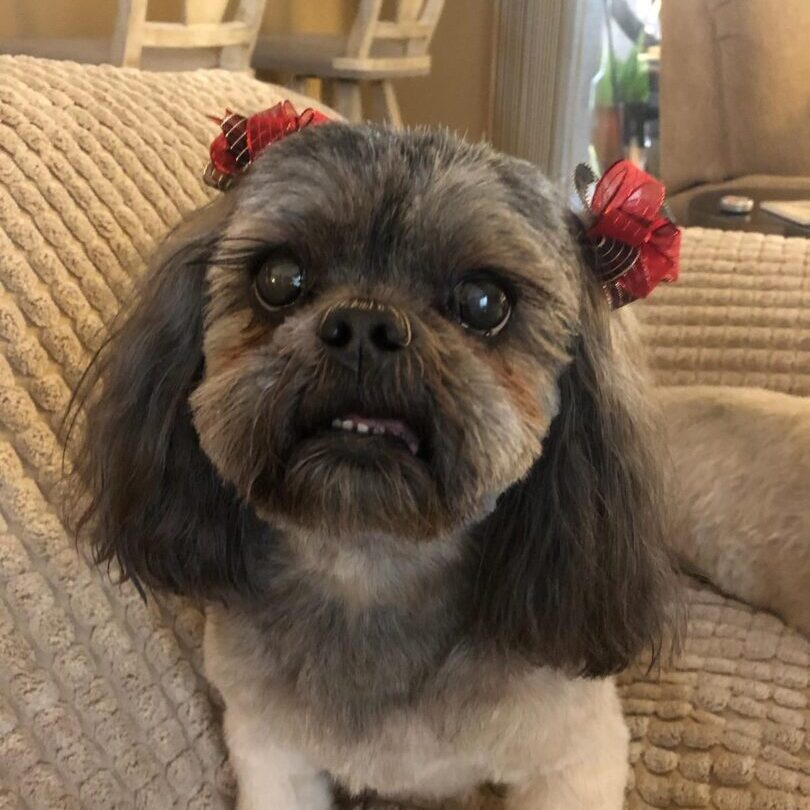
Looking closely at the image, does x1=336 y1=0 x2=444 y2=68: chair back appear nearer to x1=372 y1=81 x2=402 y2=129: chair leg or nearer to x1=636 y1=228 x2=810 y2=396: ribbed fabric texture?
x1=372 y1=81 x2=402 y2=129: chair leg

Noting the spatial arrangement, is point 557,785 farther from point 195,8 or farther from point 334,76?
point 334,76

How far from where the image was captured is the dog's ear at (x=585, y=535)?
78 cm

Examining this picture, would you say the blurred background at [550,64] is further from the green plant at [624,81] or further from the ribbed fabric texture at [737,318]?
the ribbed fabric texture at [737,318]

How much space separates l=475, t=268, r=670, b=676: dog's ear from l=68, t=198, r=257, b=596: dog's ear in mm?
206

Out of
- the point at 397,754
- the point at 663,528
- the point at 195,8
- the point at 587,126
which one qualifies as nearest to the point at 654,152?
the point at 587,126

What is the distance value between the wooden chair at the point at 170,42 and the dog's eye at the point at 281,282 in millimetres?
1298

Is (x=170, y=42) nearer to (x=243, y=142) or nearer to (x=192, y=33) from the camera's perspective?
(x=192, y=33)

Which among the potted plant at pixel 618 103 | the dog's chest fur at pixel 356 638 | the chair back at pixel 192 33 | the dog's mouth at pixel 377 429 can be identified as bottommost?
the potted plant at pixel 618 103

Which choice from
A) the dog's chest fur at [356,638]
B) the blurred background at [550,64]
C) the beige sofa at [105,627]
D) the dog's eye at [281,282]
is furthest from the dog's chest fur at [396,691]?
the blurred background at [550,64]

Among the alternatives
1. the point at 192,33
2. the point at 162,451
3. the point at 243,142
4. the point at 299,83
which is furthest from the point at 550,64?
the point at 162,451

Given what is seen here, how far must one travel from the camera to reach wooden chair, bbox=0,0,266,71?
1.85m

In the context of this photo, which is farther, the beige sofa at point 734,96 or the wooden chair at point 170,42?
the beige sofa at point 734,96

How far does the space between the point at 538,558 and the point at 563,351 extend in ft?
0.55

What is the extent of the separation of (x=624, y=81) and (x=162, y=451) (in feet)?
7.10
